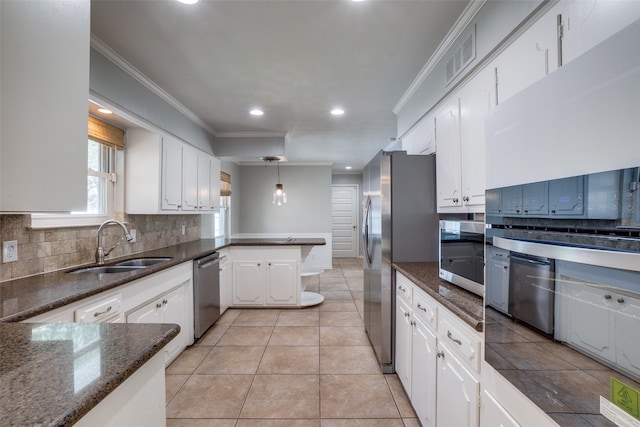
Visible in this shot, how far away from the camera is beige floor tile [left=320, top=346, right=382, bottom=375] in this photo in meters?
2.55

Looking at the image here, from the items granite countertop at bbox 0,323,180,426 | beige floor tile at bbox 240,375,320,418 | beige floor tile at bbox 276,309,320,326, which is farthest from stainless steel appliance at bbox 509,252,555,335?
beige floor tile at bbox 276,309,320,326

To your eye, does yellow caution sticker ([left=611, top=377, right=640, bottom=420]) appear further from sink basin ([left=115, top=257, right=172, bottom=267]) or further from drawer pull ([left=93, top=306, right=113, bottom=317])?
sink basin ([left=115, top=257, right=172, bottom=267])

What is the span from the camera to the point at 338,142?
202 inches

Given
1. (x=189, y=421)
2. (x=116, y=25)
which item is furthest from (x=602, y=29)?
(x=189, y=421)

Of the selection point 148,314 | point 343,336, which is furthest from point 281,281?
point 148,314

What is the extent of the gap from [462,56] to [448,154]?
2.01 feet

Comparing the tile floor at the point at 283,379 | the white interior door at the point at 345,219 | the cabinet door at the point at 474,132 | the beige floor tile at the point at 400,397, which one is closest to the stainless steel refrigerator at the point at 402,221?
the beige floor tile at the point at 400,397

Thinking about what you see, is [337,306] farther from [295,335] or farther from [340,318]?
[295,335]

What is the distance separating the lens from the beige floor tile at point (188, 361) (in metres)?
2.56

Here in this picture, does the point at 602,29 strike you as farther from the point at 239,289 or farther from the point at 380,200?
the point at 239,289

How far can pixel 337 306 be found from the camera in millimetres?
4352

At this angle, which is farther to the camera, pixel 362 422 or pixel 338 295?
pixel 338 295

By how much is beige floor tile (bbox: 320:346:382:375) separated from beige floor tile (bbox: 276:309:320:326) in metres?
0.71

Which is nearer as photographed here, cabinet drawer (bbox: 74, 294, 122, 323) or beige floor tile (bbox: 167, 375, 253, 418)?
cabinet drawer (bbox: 74, 294, 122, 323)
